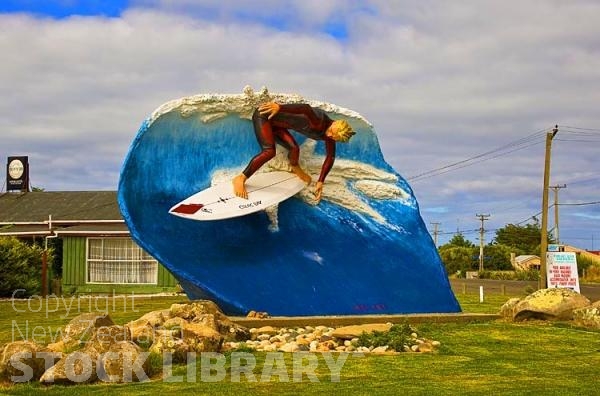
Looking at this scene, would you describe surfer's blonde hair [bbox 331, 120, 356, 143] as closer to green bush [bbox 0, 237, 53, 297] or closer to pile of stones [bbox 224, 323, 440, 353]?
pile of stones [bbox 224, 323, 440, 353]

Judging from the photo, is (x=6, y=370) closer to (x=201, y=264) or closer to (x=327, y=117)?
(x=201, y=264)

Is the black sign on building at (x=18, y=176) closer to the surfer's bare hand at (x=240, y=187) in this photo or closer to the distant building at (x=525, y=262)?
the surfer's bare hand at (x=240, y=187)

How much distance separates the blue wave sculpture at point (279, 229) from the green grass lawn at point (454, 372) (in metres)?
2.14

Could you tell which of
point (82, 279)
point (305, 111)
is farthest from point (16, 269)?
point (305, 111)

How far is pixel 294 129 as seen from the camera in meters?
15.3

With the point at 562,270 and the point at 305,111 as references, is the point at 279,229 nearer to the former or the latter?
the point at 305,111

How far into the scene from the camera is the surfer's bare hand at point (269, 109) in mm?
14797

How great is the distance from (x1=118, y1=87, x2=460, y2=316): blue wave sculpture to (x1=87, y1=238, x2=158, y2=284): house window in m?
11.7

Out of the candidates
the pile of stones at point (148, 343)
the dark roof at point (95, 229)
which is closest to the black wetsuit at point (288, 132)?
the pile of stones at point (148, 343)

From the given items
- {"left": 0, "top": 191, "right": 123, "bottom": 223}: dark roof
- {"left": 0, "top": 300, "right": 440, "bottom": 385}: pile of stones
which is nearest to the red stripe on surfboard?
{"left": 0, "top": 300, "right": 440, "bottom": 385}: pile of stones

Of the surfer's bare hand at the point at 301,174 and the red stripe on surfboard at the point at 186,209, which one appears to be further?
the surfer's bare hand at the point at 301,174

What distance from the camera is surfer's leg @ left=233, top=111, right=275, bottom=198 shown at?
14.5 m

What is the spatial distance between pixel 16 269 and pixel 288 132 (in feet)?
37.6

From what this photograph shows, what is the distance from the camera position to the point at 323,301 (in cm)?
1495
